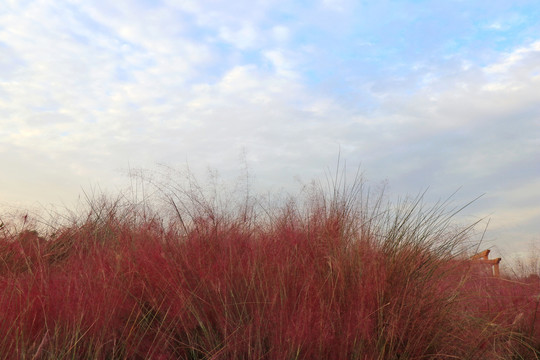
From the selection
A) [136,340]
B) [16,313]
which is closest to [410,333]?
[136,340]

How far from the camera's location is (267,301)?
9.37ft

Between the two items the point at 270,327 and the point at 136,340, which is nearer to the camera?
the point at 270,327

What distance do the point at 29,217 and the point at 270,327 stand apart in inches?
166

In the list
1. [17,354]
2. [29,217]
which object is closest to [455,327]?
[17,354]

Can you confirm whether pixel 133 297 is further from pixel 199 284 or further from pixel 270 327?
pixel 270 327

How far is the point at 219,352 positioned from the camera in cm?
250

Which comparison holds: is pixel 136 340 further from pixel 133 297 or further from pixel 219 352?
pixel 219 352

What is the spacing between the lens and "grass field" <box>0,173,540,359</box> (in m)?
2.59

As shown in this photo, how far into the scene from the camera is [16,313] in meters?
2.85

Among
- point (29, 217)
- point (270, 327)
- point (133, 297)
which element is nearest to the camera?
point (270, 327)

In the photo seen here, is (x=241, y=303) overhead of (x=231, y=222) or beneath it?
beneath

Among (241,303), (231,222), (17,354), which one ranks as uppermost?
(231,222)

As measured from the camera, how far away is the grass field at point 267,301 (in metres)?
2.59

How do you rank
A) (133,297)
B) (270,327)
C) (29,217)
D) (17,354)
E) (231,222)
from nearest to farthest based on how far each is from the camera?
(17,354) → (270,327) → (133,297) → (231,222) → (29,217)
